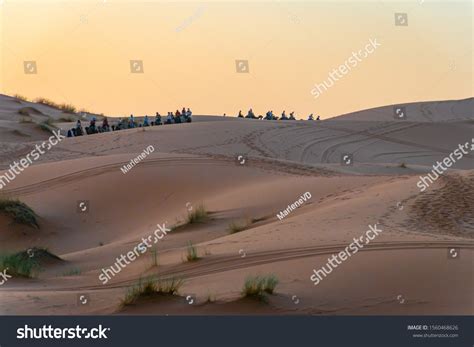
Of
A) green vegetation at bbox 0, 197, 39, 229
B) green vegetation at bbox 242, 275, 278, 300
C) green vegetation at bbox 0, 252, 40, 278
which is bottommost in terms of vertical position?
green vegetation at bbox 242, 275, 278, 300

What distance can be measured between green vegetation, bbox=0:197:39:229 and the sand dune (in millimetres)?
165

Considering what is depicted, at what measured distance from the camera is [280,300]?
40.2 feet

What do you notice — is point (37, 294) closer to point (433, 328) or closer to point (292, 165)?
point (433, 328)

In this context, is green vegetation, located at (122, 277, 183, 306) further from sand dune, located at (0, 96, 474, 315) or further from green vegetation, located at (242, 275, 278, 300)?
green vegetation, located at (242, 275, 278, 300)

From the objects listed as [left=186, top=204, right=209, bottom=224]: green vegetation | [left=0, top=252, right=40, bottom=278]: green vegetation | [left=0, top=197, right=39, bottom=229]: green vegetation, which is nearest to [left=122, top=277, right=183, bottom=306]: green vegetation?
[left=0, top=252, right=40, bottom=278]: green vegetation

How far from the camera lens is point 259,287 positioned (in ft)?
40.0

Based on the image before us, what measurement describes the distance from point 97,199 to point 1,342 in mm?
14965

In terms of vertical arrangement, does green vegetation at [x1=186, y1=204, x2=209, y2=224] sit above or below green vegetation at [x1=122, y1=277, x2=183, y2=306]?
above

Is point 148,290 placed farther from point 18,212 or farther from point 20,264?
point 18,212

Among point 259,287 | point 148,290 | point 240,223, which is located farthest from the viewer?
point 240,223

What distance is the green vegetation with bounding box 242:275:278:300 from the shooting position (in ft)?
39.8

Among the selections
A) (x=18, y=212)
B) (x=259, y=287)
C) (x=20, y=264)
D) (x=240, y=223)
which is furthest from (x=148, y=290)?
(x=18, y=212)

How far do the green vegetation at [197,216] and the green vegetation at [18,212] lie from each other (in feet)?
11.6

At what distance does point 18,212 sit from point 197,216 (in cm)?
405
